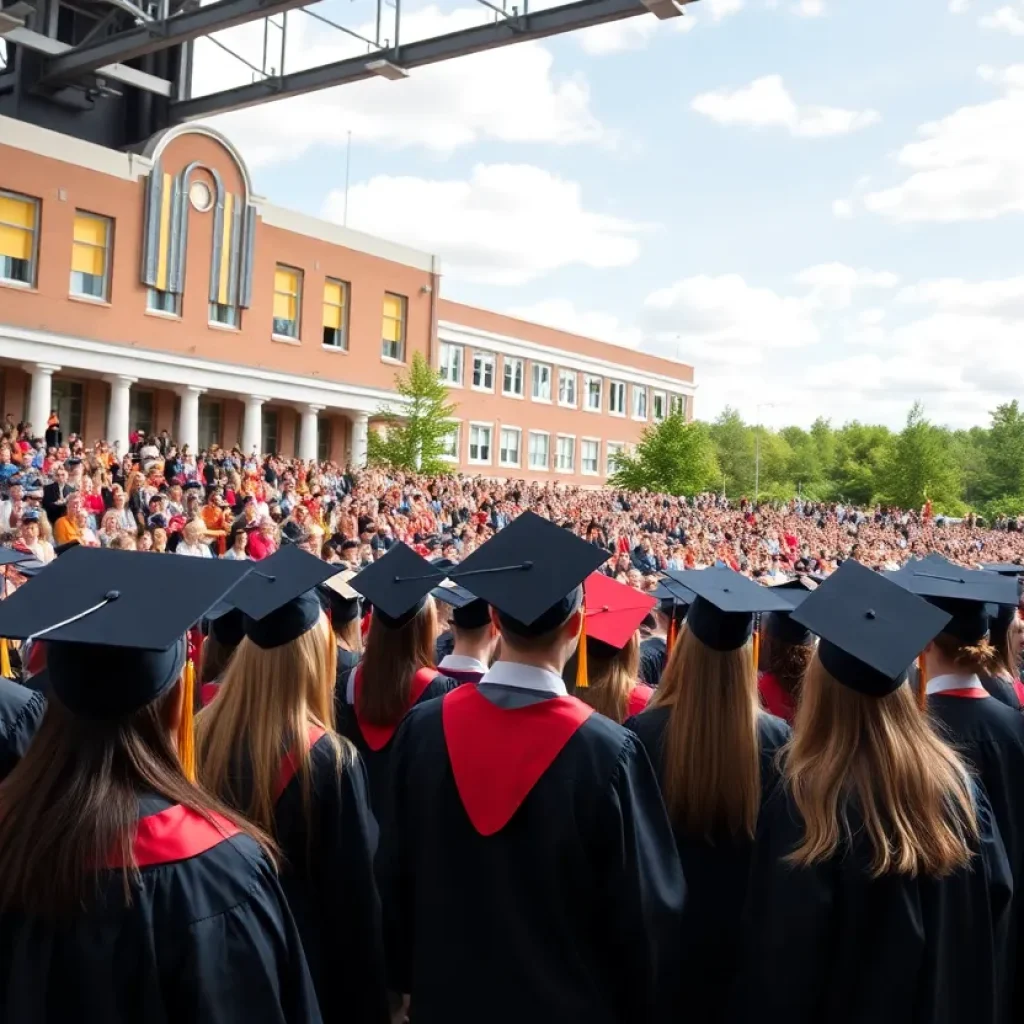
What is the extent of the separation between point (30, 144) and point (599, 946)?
29.7 metres

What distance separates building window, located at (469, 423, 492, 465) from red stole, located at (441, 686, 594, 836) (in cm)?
4443

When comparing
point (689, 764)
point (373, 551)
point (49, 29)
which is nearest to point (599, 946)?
point (689, 764)

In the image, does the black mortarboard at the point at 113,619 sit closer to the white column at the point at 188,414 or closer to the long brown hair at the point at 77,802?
the long brown hair at the point at 77,802

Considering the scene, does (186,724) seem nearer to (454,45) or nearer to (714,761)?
(714,761)

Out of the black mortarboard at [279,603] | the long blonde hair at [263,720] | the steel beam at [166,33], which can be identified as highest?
the steel beam at [166,33]

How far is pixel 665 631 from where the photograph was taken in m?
6.28

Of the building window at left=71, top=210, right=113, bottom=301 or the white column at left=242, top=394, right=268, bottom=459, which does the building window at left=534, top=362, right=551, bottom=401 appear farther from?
the building window at left=71, top=210, right=113, bottom=301

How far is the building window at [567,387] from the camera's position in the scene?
5244cm

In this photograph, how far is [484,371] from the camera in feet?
156

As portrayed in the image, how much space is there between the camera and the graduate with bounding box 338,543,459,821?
165 inches

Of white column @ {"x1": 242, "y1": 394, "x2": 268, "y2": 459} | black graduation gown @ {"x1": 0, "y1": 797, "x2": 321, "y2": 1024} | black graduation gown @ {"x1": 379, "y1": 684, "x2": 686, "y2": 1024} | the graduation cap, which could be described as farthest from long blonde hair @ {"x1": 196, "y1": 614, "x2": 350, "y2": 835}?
white column @ {"x1": 242, "y1": 394, "x2": 268, "y2": 459}

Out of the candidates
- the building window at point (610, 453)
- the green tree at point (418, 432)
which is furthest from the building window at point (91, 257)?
the building window at point (610, 453)

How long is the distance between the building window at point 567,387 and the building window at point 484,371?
5.38 metres

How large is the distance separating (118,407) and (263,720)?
28.4m
